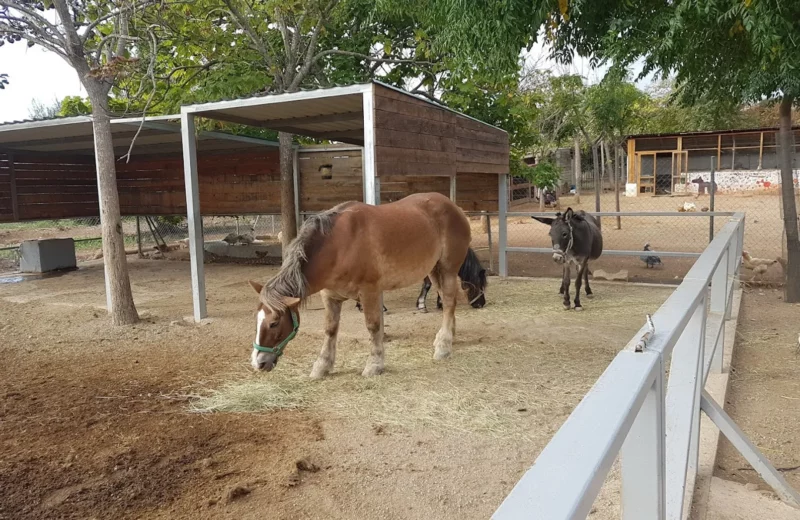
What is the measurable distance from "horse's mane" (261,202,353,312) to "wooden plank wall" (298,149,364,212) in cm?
602

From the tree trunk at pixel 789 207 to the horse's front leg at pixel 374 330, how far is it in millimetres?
5581

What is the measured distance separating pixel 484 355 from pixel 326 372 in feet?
5.09

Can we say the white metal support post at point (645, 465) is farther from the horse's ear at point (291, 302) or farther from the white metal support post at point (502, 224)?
the white metal support post at point (502, 224)

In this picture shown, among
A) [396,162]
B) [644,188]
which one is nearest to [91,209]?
[396,162]

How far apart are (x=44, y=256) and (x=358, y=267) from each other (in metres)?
9.95

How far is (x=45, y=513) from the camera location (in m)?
2.65

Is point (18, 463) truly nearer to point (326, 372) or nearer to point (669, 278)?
point (326, 372)

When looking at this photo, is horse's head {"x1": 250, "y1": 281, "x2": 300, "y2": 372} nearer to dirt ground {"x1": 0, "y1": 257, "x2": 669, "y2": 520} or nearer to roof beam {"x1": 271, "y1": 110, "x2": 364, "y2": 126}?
dirt ground {"x1": 0, "y1": 257, "x2": 669, "y2": 520}

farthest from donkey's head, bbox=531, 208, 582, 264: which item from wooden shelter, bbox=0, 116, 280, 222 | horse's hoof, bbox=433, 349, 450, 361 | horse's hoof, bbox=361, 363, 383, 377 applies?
wooden shelter, bbox=0, 116, 280, 222

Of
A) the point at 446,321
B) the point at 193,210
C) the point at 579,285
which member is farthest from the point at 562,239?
the point at 193,210

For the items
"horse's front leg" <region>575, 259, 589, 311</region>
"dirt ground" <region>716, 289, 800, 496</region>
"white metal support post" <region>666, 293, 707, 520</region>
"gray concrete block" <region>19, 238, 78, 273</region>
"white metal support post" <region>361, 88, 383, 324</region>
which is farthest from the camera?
"gray concrete block" <region>19, 238, 78, 273</region>

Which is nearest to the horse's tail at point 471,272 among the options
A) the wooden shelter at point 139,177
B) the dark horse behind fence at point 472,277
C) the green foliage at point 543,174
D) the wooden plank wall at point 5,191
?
the dark horse behind fence at point 472,277

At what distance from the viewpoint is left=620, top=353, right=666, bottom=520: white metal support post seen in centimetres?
112

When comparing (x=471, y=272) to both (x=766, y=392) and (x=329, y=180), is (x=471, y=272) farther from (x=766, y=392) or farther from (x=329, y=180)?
(x=329, y=180)
